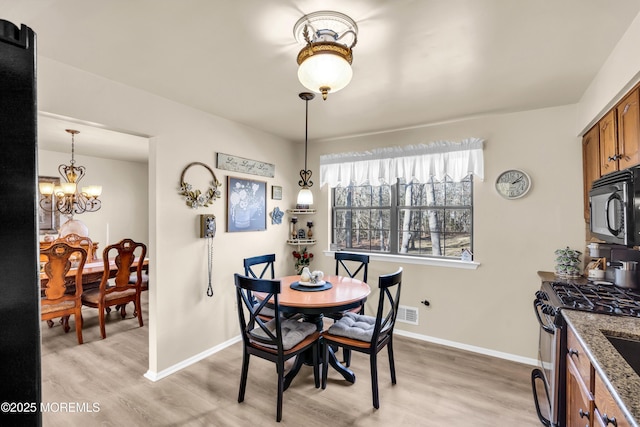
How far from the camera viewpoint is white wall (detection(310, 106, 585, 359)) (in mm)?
2820

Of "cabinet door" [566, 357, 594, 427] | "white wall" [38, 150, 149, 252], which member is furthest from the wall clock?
"white wall" [38, 150, 149, 252]

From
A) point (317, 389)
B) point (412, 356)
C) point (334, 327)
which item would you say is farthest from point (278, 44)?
point (412, 356)

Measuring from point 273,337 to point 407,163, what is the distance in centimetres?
243

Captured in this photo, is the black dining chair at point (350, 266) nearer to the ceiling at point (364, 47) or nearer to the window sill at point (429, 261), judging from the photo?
the window sill at point (429, 261)

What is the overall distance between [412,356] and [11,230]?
3269mm

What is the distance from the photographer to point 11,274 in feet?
1.54

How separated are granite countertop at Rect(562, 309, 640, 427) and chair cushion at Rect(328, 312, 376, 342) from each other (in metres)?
1.27

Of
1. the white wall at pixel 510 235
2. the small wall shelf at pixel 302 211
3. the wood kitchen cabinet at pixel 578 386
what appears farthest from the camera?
the small wall shelf at pixel 302 211

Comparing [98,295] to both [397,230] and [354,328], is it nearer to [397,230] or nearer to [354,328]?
[354,328]

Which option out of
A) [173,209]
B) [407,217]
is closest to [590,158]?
[407,217]

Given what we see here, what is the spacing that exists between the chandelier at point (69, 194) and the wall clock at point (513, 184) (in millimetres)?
4929

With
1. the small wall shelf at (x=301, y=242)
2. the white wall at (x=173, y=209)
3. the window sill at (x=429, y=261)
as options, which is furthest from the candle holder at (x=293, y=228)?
the window sill at (x=429, y=261)

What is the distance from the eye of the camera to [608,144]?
2.07 meters

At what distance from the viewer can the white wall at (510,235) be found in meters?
2.82
